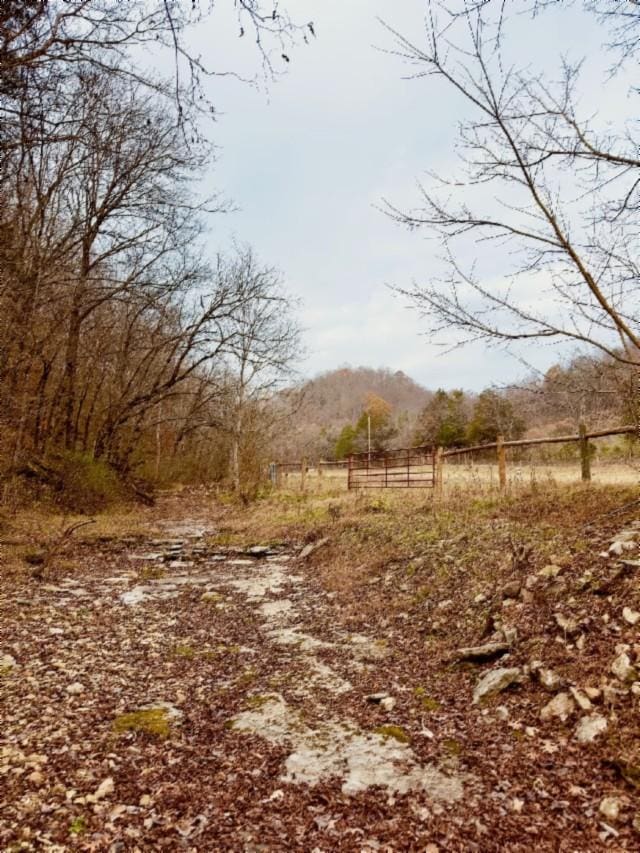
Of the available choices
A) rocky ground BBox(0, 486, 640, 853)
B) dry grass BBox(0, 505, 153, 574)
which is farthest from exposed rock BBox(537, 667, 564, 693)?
dry grass BBox(0, 505, 153, 574)

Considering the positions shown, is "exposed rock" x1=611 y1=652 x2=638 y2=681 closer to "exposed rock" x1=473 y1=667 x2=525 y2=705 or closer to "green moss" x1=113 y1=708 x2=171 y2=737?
"exposed rock" x1=473 y1=667 x2=525 y2=705

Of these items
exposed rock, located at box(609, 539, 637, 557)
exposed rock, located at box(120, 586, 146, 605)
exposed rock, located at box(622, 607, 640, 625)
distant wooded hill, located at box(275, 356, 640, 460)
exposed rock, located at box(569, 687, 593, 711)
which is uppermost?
distant wooded hill, located at box(275, 356, 640, 460)

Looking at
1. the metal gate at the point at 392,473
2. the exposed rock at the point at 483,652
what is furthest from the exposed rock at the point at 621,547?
the metal gate at the point at 392,473

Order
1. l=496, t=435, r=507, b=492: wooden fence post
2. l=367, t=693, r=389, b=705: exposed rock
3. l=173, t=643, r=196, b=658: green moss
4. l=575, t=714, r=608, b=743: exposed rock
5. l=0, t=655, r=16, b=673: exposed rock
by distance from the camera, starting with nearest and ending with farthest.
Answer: l=575, t=714, r=608, b=743: exposed rock < l=367, t=693, r=389, b=705: exposed rock < l=0, t=655, r=16, b=673: exposed rock < l=173, t=643, r=196, b=658: green moss < l=496, t=435, r=507, b=492: wooden fence post

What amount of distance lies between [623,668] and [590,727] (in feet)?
1.53

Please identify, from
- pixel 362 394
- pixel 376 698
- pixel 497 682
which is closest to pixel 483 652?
pixel 497 682

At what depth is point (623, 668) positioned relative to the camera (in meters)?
3.26

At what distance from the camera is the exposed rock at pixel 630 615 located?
3666 mm

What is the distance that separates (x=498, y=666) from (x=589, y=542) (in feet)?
6.25

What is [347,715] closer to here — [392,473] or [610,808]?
[610,808]

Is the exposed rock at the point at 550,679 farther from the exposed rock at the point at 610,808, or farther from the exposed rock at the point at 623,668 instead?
the exposed rock at the point at 610,808

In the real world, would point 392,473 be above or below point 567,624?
Answer: above

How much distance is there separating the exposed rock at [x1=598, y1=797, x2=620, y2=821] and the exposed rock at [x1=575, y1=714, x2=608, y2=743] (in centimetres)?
46

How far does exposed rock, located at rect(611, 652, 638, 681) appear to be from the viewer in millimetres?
3197
